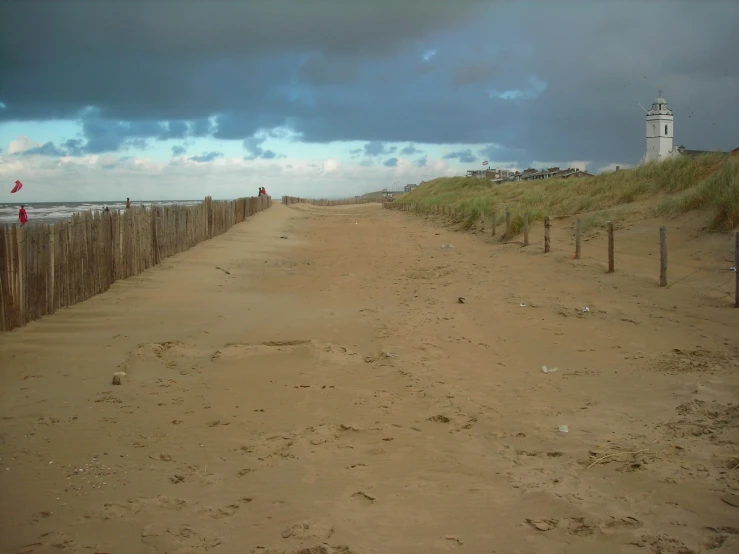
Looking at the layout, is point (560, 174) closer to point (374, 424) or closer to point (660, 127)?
point (660, 127)

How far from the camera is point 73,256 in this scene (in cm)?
889

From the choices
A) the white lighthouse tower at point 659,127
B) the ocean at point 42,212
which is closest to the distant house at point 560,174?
the white lighthouse tower at point 659,127

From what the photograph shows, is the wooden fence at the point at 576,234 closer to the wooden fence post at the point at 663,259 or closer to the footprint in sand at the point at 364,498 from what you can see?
the wooden fence post at the point at 663,259

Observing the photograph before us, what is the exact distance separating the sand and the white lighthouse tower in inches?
2139

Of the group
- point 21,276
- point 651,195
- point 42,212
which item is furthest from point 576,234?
point 42,212

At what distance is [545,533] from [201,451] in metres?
2.54

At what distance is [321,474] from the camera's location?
4.23 m

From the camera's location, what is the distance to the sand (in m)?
3.50

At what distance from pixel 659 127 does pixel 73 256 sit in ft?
200

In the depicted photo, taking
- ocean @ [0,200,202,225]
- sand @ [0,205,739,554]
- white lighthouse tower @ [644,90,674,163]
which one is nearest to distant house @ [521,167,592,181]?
white lighthouse tower @ [644,90,674,163]

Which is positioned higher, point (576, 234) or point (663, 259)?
point (576, 234)

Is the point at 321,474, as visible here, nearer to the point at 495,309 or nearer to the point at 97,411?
the point at 97,411

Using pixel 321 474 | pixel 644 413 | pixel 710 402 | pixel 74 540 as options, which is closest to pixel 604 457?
pixel 644 413

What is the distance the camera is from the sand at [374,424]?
3.50 metres
